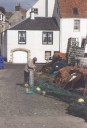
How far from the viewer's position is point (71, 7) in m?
69.3

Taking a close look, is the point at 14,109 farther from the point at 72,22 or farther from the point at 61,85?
the point at 72,22

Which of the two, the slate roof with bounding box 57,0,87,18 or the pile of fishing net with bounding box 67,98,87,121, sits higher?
the slate roof with bounding box 57,0,87,18

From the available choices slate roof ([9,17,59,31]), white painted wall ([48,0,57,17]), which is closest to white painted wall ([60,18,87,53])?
slate roof ([9,17,59,31])

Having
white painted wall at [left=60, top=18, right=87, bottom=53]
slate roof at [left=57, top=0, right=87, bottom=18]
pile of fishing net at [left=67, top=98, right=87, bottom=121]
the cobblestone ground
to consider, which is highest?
slate roof at [left=57, top=0, right=87, bottom=18]

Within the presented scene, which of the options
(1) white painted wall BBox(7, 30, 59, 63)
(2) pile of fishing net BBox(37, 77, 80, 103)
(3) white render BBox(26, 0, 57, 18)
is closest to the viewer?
(2) pile of fishing net BBox(37, 77, 80, 103)

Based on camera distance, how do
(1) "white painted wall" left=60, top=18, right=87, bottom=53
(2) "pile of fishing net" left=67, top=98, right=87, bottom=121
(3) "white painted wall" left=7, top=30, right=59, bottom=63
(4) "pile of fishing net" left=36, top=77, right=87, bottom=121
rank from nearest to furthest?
(2) "pile of fishing net" left=67, top=98, right=87, bottom=121 < (4) "pile of fishing net" left=36, top=77, right=87, bottom=121 < (1) "white painted wall" left=60, top=18, right=87, bottom=53 < (3) "white painted wall" left=7, top=30, right=59, bottom=63

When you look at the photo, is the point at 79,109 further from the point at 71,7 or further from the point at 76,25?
the point at 71,7

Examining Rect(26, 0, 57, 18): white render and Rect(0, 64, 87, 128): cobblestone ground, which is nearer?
Rect(0, 64, 87, 128): cobblestone ground

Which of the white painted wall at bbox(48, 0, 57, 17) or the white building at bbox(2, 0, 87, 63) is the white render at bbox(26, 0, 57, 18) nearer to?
the white painted wall at bbox(48, 0, 57, 17)

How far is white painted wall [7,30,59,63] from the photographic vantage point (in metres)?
68.5

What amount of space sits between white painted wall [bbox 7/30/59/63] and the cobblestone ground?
152 ft

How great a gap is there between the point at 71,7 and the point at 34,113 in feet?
177

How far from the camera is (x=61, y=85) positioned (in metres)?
24.7

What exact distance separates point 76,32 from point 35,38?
6.08m
